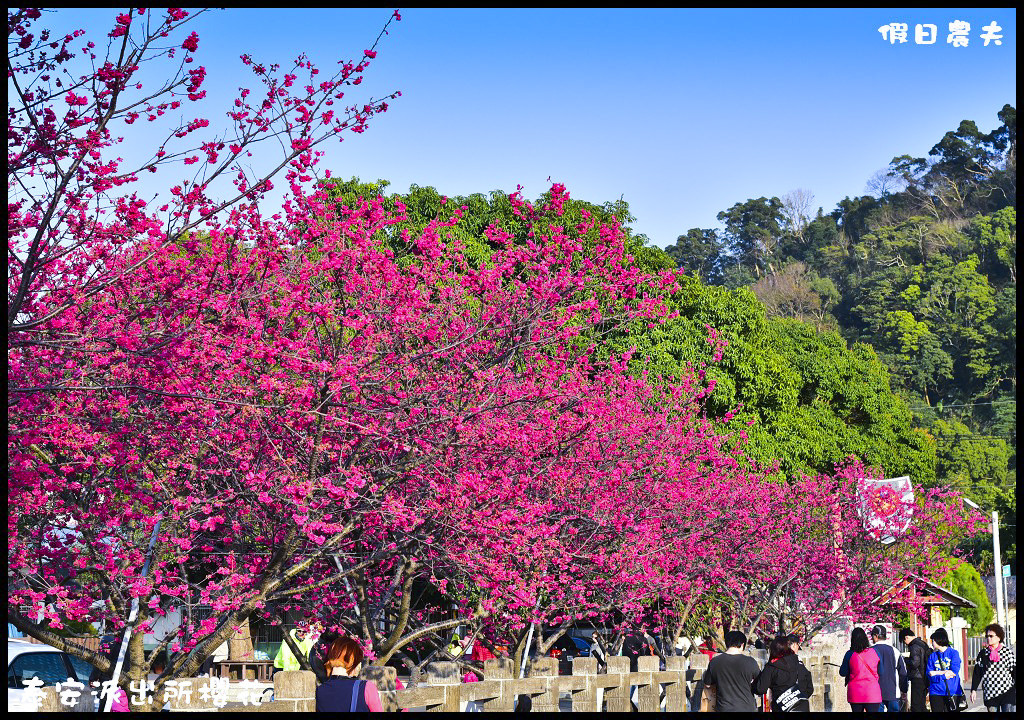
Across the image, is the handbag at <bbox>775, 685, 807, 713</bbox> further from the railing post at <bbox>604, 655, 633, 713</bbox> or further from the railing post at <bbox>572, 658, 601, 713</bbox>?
the railing post at <bbox>572, 658, 601, 713</bbox>

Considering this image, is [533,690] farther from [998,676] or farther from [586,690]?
[998,676]

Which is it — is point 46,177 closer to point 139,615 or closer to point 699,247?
point 139,615

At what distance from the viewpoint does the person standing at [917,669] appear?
52.2ft

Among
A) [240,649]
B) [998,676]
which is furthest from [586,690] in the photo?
[240,649]

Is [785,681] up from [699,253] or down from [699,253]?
down

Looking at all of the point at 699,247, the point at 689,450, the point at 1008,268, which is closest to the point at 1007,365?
the point at 1008,268

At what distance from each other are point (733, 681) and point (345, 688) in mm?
4828

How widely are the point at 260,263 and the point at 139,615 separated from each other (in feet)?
9.73

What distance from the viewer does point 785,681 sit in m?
12.2

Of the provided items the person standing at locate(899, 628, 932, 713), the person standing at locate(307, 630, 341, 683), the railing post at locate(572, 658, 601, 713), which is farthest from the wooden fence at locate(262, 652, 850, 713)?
the person standing at locate(307, 630, 341, 683)

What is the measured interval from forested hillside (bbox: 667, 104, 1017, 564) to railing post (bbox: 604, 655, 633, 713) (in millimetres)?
29094

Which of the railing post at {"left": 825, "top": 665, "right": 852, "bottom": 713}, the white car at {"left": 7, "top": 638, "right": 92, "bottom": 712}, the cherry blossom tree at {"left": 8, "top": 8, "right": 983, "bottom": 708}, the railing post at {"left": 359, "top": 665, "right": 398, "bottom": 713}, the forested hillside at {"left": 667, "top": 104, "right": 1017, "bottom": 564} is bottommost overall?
the railing post at {"left": 825, "top": 665, "right": 852, "bottom": 713}

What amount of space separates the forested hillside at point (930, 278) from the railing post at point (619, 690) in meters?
29.1

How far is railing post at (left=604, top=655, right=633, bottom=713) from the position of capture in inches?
404
